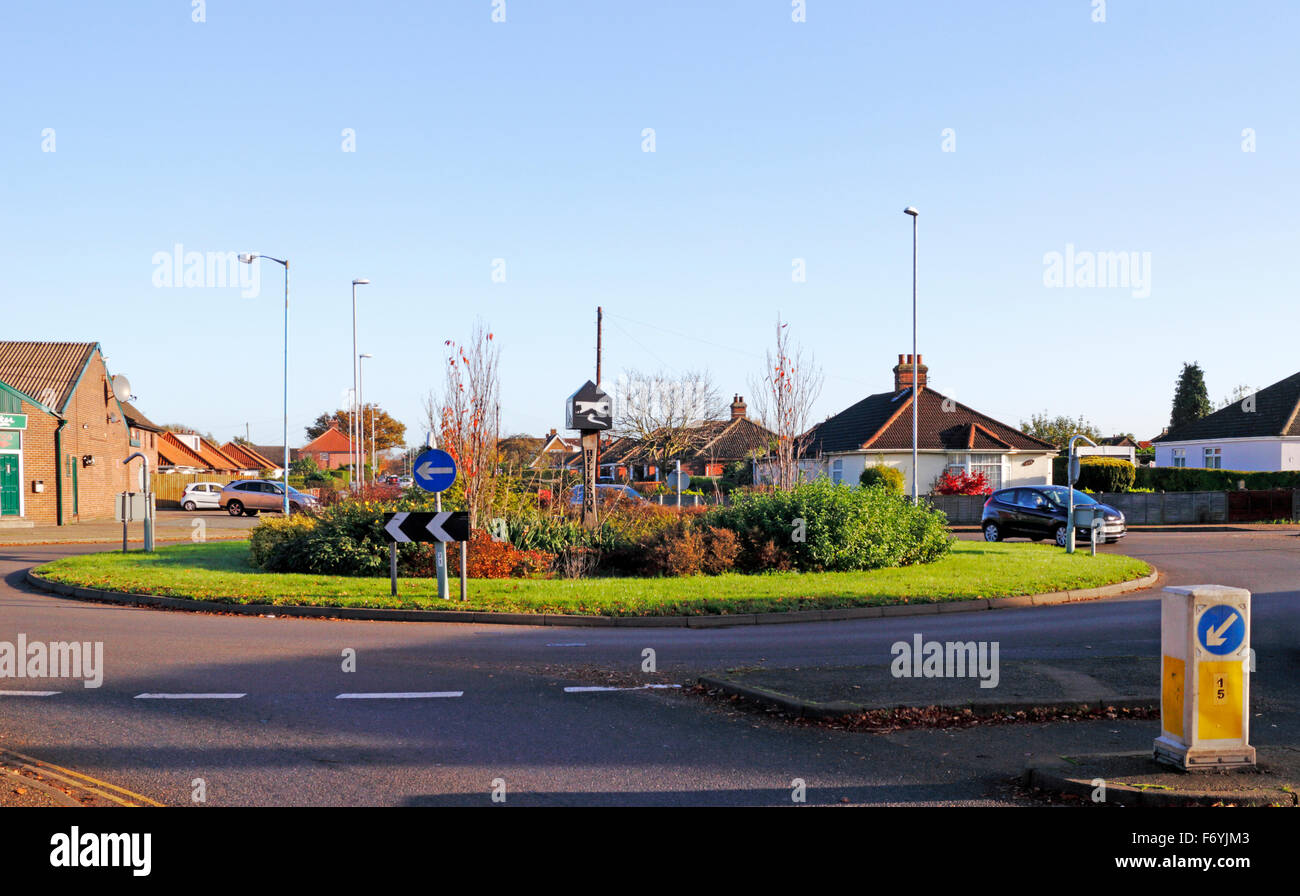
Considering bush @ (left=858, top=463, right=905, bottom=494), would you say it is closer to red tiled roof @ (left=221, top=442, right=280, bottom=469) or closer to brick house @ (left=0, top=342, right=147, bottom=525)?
brick house @ (left=0, top=342, right=147, bottom=525)

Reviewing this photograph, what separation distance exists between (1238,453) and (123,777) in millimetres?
54564

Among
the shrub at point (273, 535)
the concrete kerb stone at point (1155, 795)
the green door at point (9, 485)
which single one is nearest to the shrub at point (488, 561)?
the shrub at point (273, 535)

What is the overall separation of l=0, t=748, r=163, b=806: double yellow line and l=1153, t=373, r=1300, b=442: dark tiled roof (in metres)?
52.5

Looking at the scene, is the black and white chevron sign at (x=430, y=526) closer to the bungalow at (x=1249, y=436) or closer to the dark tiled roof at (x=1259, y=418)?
the bungalow at (x=1249, y=436)

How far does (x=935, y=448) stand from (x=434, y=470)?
3389 centimetres

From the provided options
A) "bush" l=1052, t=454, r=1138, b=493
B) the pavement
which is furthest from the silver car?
"bush" l=1052, t=454, r=1138, b=493

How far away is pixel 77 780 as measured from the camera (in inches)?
233

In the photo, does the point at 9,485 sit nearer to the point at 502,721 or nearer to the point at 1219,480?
the point at 502,721

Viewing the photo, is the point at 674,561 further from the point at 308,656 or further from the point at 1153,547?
the point at 1153,547

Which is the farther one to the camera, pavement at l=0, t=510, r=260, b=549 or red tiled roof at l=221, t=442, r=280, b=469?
red tiled roof at l=221, t=442, r=280, b=469

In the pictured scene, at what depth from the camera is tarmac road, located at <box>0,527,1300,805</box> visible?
5887mm

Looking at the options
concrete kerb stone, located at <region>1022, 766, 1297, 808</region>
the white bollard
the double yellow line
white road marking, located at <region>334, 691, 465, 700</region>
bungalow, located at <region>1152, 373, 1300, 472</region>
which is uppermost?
bungalow, located at <region>1152, 373, 1300, 472</region>
